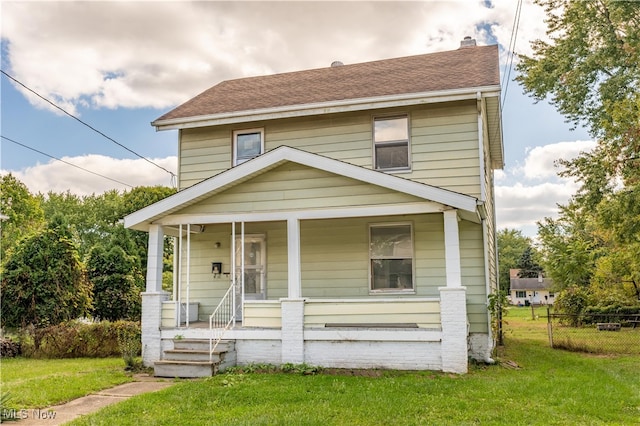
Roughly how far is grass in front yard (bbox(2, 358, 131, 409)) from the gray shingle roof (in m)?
5.81

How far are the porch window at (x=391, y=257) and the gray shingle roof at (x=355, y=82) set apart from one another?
2.90 meters

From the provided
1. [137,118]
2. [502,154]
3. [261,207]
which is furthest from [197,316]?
A: [137,118]

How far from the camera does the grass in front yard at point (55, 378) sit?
22.1 feet

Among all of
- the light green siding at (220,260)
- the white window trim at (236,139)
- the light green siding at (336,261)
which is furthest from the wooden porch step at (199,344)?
the white window trim at (236,139)

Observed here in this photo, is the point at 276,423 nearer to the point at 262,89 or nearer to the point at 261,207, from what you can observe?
the point at 261,207

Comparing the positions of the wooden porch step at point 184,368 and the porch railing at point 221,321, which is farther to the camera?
the porch railing at point 221,321

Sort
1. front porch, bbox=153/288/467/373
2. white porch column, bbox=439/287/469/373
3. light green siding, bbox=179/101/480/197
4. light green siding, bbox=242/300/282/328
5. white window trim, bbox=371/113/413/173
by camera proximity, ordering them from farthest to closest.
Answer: white window trim, bbox=371/113/413/173 → light green siding, bbox=179/101/480/197 → light green siding, bbox=242/300/282/328 → front porch, bbox=153/288/467/373 → white porch column, bbox=439/287/469/373

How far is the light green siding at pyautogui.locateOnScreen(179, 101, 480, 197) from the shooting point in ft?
33.8

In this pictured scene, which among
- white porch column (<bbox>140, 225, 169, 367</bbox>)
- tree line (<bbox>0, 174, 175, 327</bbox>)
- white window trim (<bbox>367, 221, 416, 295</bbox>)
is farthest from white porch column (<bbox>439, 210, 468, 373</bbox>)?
tree line (<bbox>0, 174, 175, 327</bbox>)

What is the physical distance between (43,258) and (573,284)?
2210cm

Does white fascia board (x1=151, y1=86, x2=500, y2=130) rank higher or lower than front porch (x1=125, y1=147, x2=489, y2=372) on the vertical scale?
higher

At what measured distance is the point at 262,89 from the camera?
1302cm

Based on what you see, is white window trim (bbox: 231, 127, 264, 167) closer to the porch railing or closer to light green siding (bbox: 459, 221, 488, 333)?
the porch railing

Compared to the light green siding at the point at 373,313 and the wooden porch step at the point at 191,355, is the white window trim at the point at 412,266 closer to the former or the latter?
the light green siding at the point at 373,313
